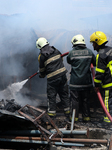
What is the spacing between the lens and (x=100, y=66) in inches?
130

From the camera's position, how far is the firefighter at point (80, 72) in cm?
366

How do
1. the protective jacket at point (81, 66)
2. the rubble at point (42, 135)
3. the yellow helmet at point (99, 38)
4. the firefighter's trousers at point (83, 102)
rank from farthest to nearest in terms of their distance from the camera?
the firefighter's trousers at point (83, 102), the protective jacket at point (81, 66), the yellow helmet at point (99, 38), the rubble at point (42, 135)

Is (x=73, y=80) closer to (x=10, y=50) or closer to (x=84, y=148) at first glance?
(x=84, y=148)

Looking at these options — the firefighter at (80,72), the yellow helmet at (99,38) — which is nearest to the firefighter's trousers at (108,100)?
the firefighter at (80,72)

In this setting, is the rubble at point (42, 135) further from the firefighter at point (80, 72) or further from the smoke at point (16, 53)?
the smoke at point (16, 53)

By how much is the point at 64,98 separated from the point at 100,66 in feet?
4.24

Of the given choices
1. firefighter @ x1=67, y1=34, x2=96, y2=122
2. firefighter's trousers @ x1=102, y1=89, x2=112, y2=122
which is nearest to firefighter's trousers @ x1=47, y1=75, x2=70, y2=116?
firefighter @ x1=67, y1=34, x2=96, y2=122

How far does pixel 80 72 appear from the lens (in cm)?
368

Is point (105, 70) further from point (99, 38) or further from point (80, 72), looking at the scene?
point (99, 38)

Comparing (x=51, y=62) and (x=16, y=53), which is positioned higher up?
(x=16, y=53)

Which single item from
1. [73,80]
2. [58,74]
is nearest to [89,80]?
[73,80]

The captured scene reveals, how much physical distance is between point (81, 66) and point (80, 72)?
0.14m

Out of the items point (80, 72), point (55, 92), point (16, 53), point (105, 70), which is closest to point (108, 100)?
point (105, 70)

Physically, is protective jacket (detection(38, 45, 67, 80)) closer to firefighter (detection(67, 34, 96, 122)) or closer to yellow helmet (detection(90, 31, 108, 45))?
firefighter (detection(67, 34, 96, 122))
